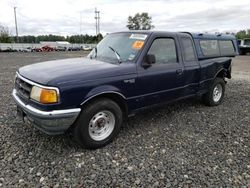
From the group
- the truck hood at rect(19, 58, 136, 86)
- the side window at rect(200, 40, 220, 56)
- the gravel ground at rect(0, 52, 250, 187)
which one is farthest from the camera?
the side window at rect(200, 40, 220, 56)

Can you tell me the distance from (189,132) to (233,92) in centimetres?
405

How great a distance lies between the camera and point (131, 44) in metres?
4.00

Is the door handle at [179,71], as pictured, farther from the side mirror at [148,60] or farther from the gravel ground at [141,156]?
the gravel ground at [141,156]

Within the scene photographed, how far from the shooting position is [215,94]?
5793 mm

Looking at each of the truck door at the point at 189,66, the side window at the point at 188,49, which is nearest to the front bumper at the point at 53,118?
the truck door at the point at 189,66

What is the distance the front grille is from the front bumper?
245mm

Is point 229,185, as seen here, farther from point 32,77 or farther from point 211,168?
point 32,77

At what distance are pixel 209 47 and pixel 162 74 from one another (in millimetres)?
2149

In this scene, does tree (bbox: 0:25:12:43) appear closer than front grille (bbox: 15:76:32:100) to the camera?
No

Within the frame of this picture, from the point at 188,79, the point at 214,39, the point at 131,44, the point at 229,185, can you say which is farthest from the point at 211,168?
the point at 214,39

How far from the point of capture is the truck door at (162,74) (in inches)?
151

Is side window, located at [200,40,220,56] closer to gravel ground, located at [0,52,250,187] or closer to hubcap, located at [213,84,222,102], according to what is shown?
hubcap, located at [213,84,222,102]

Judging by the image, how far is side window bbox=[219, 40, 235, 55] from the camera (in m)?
5.96

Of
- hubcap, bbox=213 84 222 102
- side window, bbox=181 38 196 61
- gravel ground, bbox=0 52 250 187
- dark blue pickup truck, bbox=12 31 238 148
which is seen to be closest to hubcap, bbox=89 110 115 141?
dark blue pickup truck, bbox=12 31 238 148
